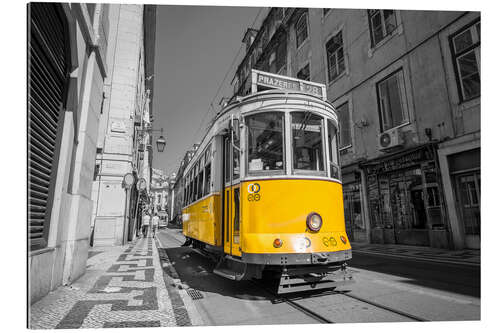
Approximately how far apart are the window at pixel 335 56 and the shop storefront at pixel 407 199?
469 centimetres

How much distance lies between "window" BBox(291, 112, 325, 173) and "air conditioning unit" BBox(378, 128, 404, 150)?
7003 mm

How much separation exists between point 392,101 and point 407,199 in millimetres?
3617

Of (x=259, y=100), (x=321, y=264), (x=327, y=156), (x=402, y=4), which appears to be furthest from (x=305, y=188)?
(x=402, y=4)

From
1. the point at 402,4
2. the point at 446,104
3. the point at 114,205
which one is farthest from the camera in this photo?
the point at 114,205

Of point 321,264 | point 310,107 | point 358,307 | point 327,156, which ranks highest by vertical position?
point 310,107

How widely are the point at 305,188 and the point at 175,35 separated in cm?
358

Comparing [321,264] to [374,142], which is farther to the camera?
[374,142]

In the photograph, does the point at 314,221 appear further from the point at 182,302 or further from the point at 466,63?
the point at 466,63

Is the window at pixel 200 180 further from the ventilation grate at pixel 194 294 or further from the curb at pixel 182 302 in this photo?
the ventilation grate at pixel 194 294

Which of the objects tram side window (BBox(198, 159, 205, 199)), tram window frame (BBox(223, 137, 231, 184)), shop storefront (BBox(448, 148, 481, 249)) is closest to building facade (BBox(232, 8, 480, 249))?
shop storefront (BBox(448, 148, 481, 249))

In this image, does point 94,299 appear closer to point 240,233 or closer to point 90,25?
point 240,233

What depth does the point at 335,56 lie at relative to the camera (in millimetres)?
13758

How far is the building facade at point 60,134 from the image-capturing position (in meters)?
3.48

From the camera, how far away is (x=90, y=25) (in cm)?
483
